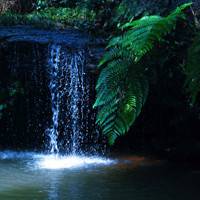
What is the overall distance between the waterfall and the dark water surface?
80 centimetres

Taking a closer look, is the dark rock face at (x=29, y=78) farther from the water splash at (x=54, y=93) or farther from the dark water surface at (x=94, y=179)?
the dark water surface at (x=94, y=179)

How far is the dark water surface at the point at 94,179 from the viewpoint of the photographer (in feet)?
20.4

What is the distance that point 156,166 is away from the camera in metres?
7.89

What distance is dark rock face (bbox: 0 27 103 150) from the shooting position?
889cm

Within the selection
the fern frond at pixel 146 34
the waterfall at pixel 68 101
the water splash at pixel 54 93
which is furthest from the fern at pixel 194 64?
the water splash at pixel 54 93

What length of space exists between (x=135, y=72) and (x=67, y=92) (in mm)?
6023

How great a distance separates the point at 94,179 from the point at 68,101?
242cm

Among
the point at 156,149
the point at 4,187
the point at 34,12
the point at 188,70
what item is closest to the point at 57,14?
the point at 34,12

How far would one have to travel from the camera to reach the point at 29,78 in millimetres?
8984

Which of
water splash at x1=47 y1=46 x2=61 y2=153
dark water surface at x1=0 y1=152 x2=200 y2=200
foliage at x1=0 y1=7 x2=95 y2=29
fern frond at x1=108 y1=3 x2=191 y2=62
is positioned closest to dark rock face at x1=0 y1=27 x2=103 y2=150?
water splash at x1=47 y1=46 x2=61 y2=153

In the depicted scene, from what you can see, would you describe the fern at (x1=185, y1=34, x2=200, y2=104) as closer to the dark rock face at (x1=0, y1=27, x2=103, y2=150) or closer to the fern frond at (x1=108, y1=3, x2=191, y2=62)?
the fern frond at (x1=108, y1=3, x2=191, y2=62)

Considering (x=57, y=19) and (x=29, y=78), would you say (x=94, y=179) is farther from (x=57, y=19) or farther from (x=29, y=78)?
(x=57, y=19)

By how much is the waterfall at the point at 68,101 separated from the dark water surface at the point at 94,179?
0.80 meters

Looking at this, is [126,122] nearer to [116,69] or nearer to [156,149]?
[116,69]
